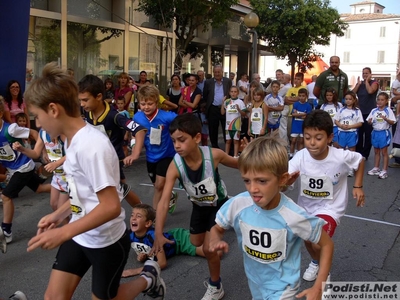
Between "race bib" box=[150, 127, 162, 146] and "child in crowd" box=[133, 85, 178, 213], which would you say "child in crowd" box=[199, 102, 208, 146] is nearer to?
"child in crowd" box=[133, 85, 178, 213]

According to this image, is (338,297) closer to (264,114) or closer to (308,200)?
(308,200)

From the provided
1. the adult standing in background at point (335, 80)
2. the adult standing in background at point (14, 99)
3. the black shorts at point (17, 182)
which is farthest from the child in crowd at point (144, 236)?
the adult standing in background at point (335, 80)

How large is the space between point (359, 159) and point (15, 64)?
664 cm

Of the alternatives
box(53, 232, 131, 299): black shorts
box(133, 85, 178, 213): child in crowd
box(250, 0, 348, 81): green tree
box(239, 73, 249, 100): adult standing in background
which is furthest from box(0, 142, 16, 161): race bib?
box(250, 0, 348, 81): green tree

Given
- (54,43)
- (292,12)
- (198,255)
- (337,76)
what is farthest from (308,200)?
(292,12)

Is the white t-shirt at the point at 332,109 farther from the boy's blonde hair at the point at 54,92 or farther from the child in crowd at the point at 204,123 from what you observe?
the boy's blonde hair at the point at 54,92

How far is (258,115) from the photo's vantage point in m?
9.99

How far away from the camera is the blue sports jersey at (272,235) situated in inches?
94.7

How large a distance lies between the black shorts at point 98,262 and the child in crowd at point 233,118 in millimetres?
7843

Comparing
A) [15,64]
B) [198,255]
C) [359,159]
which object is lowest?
[198,255]

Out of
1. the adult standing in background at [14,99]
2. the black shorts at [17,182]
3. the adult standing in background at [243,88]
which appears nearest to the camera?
the black shorts at [17,182]

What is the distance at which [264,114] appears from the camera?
994 cm

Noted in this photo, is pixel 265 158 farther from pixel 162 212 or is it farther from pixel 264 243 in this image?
pixel 162 212

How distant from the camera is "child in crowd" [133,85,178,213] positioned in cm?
536
